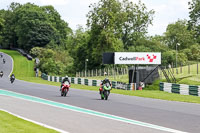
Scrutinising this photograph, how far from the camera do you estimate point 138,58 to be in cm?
4216

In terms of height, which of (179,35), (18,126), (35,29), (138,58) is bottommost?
(18,126)

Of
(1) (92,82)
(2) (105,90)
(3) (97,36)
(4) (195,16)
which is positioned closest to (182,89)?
(2) (105,90)

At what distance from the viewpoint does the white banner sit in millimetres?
42188

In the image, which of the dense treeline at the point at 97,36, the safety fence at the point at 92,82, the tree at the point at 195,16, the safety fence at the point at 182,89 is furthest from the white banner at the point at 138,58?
the tree at the point at 195,16

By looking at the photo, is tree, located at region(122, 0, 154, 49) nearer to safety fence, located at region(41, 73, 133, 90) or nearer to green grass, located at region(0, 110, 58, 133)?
safety fence, located at region(41, 73, 133, 90)

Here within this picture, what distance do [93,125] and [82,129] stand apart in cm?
104

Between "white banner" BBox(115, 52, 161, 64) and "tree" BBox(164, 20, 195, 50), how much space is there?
6964cm

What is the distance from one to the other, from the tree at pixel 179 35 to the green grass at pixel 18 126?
101379mm

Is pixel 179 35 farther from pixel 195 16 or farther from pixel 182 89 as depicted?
pixel 182 89

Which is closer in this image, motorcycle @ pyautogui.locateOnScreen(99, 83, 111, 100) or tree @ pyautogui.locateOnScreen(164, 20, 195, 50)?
motorcycle @ pyautogui.locateOnScreen(99, 83, 111, 100)

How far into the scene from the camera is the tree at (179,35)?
111 metres

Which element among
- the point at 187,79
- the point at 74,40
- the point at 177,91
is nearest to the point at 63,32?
the point at 74,40

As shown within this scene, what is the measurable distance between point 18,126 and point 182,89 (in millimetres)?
22419

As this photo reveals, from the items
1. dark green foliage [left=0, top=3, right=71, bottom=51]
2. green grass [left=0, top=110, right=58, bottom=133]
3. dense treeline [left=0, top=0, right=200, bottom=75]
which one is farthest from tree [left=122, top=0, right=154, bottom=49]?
green grass [left=0, top=110, right=58, bottom=133]
